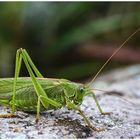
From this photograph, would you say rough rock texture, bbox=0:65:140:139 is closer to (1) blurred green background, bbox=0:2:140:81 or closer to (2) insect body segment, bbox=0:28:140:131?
(2) insect body segment, bbox=0:28:140:131

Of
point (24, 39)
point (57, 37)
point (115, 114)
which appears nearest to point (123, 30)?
point (57, 37)

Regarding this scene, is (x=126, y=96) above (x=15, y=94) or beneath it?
above

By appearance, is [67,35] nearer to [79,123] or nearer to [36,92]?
[36,92]

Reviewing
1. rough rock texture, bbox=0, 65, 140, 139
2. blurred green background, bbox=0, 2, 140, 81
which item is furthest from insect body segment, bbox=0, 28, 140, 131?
blurred green background, bbox=0, 2, 140, 81

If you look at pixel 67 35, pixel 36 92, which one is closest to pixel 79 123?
pixel 36 92

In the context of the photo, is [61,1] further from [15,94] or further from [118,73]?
[15,94]

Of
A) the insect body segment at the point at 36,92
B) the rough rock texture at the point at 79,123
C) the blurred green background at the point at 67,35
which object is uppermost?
the blurred green background at the point at 67,35

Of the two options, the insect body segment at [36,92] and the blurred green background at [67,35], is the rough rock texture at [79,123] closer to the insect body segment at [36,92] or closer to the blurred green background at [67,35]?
the insect body segment at [36,92]

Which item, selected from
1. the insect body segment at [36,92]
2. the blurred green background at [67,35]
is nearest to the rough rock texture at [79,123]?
the insect body segment at [36,92]
